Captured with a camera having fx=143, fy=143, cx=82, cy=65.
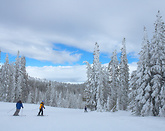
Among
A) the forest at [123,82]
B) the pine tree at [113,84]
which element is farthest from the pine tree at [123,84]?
the pine tree at [113,84]

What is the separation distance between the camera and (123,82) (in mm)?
36469

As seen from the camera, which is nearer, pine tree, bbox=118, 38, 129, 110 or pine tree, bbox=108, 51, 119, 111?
pine tree, bbox=118, 38, 129, 110

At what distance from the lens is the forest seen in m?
20.3

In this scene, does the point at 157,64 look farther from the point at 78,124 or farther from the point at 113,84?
the point at 113,84

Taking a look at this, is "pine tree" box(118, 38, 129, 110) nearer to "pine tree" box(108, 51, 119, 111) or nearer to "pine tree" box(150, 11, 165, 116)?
"pine tree" box(108, 51, 119, 111)

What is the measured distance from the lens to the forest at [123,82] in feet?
66.7

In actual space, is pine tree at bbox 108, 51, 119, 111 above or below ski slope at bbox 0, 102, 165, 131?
above

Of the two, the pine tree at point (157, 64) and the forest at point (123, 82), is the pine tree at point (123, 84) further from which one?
the pine tree at point (157, 64)

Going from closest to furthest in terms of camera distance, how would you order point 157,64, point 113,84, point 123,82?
point 157,64 < point 123,82 < point 113,84

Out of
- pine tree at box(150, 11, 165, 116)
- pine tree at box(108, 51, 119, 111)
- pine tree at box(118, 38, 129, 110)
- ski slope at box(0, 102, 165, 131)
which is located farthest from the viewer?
pine tree at box(108, 51, 119, 111)

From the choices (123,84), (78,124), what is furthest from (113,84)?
(78,124)

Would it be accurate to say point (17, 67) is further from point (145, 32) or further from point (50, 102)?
point (145, 32)

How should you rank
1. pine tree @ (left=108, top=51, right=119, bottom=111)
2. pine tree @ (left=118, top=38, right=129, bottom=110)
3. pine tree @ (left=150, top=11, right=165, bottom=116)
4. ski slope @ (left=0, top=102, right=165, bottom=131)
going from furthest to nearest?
1. pine tree @ (left=108, top=51, right=119, bottom=111)
2. pine tree @ (left=118, top=38, right=129, bottom=110)
3. pine tree @ (left=150, top=11, right=165, bottom=116)
4. ski slope @ (left=0, top=102, right=165, bottom=131)

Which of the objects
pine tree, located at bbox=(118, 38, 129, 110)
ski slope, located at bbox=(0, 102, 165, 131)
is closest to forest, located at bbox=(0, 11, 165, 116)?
pine tree, located at bbox=(118, 38, 129, 110)
